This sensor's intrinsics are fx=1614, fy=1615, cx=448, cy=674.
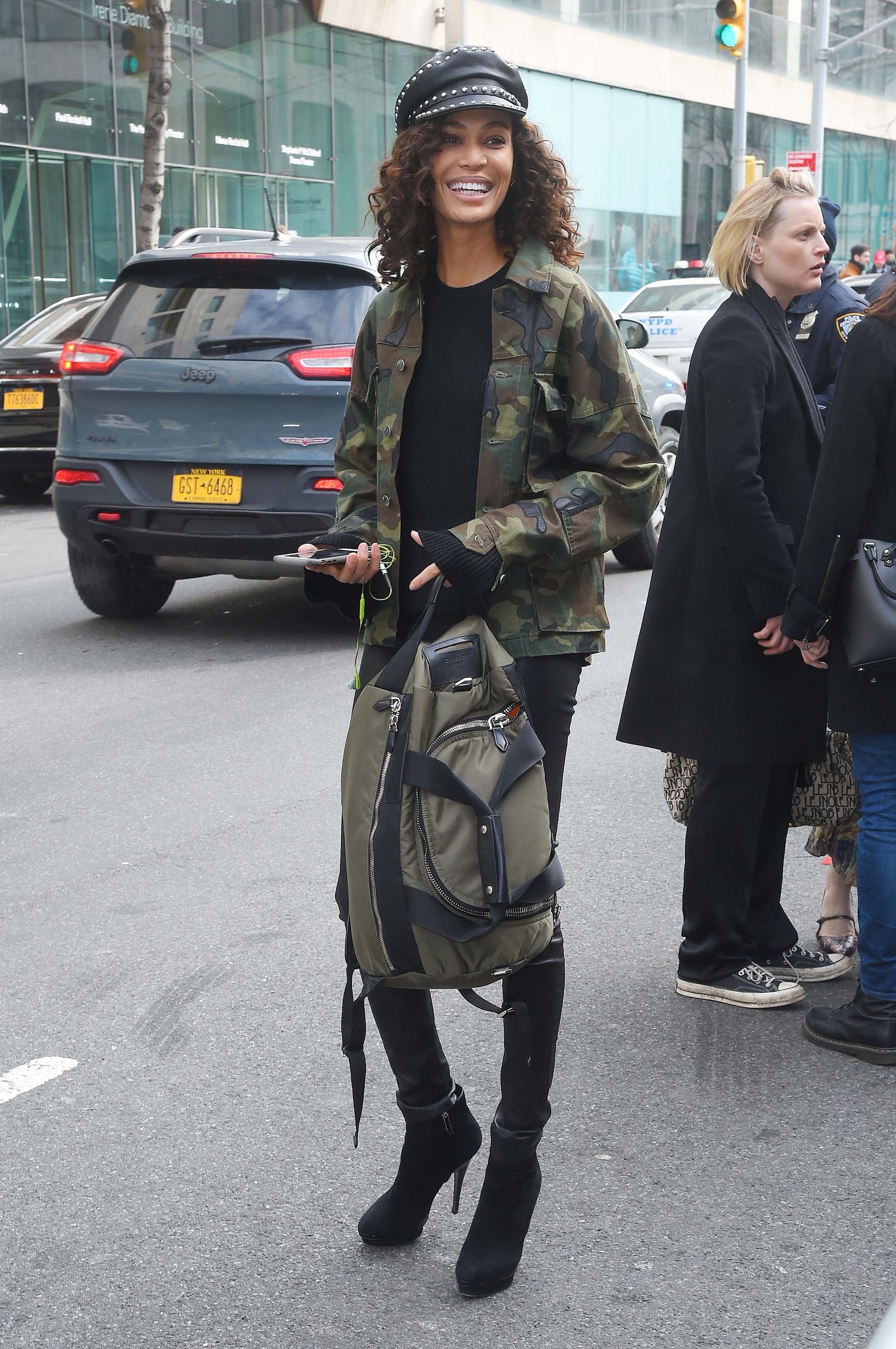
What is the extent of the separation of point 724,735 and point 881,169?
46123mm

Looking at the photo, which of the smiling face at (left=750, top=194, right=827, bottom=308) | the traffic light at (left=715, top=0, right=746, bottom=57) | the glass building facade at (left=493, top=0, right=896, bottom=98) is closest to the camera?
the smiling face at (left=750, top=194, right=827, bottom=308)

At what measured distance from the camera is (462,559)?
2592 millimetres

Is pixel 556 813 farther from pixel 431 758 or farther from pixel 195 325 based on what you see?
pixel 195 325

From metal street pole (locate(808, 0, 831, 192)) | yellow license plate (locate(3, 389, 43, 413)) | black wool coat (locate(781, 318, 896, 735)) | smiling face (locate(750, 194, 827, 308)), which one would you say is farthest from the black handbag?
metal street pole (locate(808, 0, 831, 192))

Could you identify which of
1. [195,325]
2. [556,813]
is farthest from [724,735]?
[195,325]

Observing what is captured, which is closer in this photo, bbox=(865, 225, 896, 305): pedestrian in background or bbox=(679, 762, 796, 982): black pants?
bbox=(865, 225, 896, 305): pedestrian in background

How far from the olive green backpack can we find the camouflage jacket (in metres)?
0.17

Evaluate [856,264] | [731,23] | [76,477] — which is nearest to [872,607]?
[76,477]

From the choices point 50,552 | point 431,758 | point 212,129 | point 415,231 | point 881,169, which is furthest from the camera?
point 881,169

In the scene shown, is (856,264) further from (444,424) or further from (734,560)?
(444,424)

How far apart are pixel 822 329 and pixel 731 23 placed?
16.4 meters

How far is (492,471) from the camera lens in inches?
106

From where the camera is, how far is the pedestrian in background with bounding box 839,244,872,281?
2059cm

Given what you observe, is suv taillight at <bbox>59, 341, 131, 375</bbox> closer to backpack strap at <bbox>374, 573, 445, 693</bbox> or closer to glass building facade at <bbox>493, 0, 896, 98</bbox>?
backpack strap at <bbox>374, 573, 445, 693</bbox>
